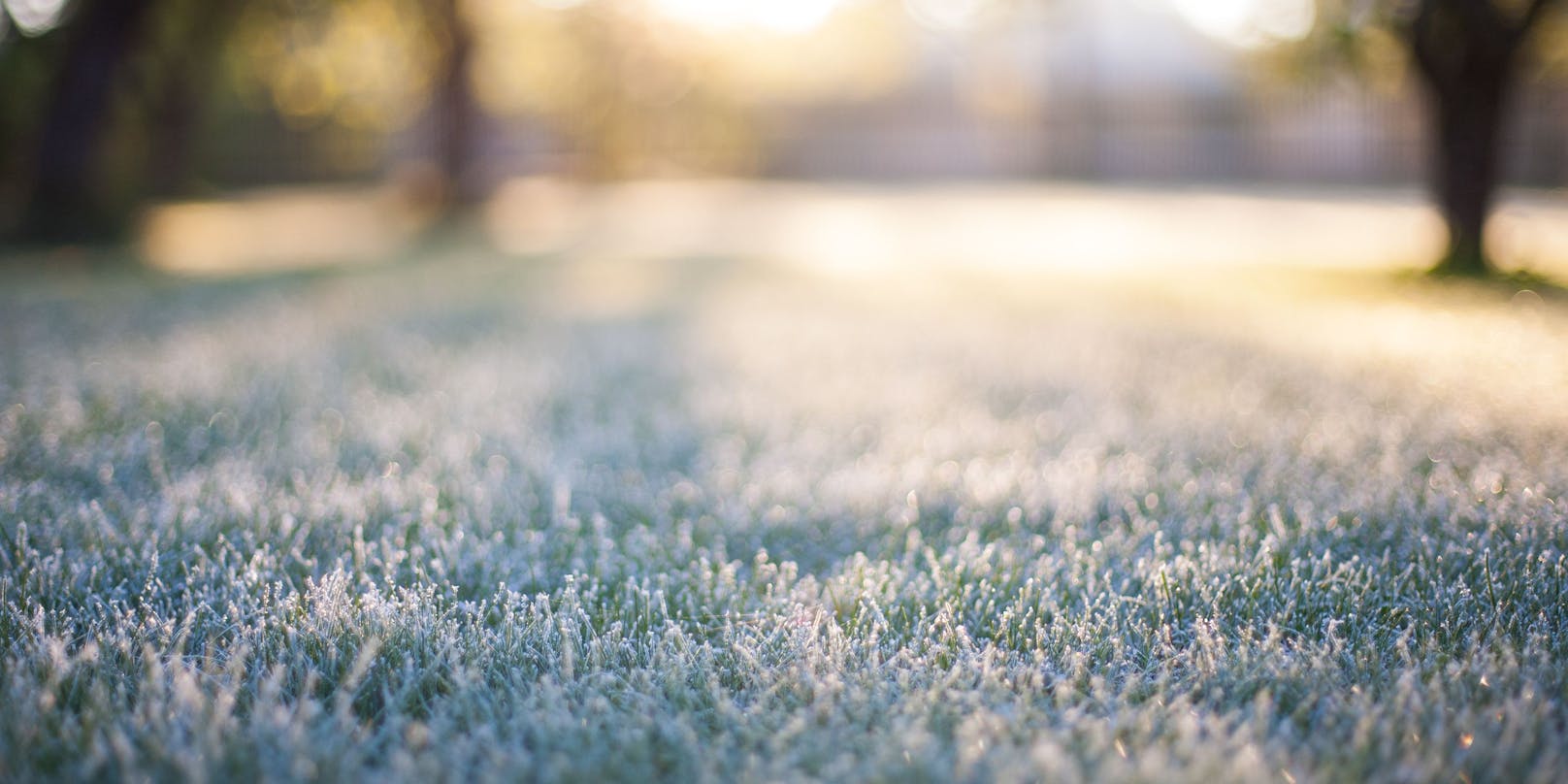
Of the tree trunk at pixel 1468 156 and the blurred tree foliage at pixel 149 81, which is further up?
the blurred tree foliage at pixel 149 81

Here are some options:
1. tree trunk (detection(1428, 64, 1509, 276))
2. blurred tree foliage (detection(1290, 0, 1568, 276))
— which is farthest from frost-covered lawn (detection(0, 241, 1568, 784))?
blurred tree foliage (detection(1290, 0, 1568, 276))

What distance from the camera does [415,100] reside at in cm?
1838

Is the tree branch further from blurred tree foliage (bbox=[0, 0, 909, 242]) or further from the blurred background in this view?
blurred tree foliage (bbox=[0, 0, 909, 242])

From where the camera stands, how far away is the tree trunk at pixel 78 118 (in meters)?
7.57

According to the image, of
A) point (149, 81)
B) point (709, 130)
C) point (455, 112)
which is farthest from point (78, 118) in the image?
point (709, 130)

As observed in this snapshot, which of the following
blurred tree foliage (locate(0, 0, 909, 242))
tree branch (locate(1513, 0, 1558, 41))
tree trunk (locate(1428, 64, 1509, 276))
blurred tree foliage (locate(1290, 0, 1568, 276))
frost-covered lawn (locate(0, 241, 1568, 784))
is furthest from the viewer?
blurred tree foliage (locate(0, 0, 909, 242))

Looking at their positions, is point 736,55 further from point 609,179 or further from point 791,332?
point 791,332

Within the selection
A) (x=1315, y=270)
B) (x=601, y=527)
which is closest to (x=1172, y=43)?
(x=1315, y=270)

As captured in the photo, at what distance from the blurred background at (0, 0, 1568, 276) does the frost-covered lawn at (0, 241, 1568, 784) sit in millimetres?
4625

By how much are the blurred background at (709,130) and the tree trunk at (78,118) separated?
0.07 feet

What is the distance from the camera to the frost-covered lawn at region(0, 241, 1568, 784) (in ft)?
3.75

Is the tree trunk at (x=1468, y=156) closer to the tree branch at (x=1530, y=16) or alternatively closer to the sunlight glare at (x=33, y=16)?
the tree branch at (x=1530, y=16)

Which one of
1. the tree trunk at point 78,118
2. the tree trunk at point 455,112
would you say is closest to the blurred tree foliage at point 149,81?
the tree trunk at point 78,118

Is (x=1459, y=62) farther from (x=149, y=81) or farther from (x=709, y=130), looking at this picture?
(x=709, y=130)
